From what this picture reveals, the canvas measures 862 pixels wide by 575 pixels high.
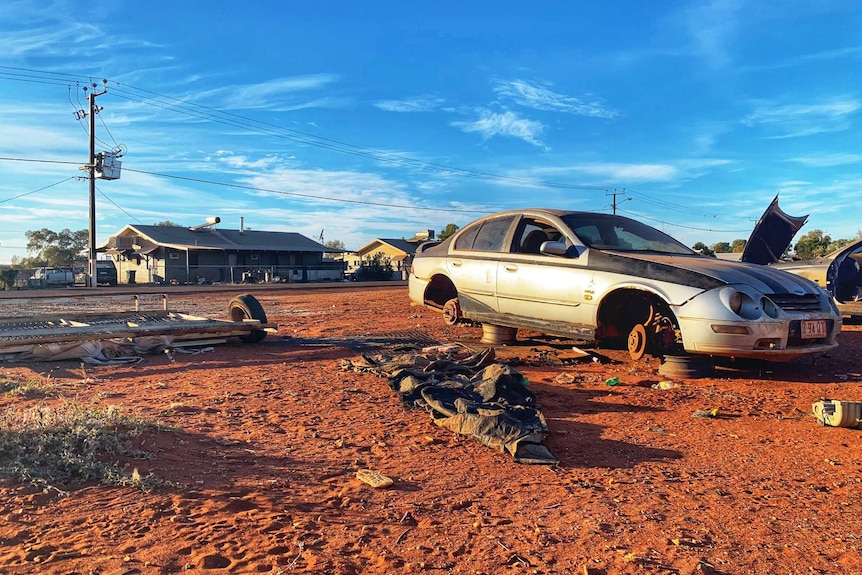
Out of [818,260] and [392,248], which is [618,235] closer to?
[818,260]

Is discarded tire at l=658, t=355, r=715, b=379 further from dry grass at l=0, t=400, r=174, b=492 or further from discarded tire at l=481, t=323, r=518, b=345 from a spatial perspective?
dry grass at l=0, t=400, r=174, b=492

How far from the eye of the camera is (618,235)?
6973mm

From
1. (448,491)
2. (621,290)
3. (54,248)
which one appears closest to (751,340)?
(621,290)

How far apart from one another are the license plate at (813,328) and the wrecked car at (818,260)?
4.63 metres

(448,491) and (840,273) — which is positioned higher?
(840,273)

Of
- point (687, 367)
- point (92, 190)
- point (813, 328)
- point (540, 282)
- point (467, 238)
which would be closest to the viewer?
point (813, 328)

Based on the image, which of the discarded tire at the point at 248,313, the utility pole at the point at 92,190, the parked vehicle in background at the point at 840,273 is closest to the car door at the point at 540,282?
the discarded tire at the point at 248,313

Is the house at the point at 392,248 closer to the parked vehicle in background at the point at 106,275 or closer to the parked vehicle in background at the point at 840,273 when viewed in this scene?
the parked vehicle in background at the point at 106,275

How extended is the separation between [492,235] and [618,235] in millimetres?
1549

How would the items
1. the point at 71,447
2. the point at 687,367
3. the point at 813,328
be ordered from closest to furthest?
the point at 71,447
the point at 813,328
the point at 687,367

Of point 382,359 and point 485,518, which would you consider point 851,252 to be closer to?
point 382,359

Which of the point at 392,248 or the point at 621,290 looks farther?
the point at 392,248

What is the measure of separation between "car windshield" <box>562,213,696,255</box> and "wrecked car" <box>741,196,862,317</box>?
349 centimetres

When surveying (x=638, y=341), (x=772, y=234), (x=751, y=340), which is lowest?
(x=638, y=341)
